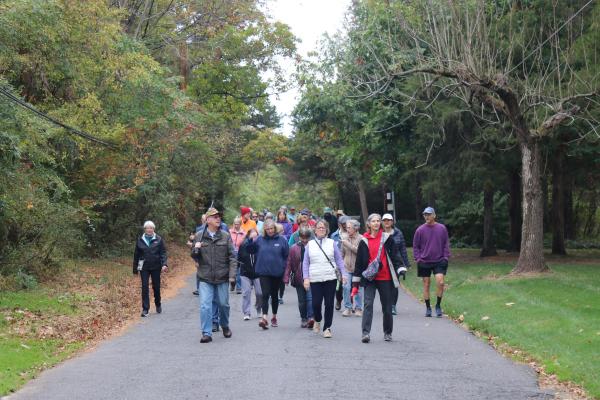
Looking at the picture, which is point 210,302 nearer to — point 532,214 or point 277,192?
point 532,214

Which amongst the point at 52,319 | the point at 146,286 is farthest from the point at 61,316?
the point at 146,286

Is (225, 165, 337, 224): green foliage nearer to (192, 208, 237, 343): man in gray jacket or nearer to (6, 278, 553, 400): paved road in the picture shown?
(192, 208, 237, 343): man in gray jacket

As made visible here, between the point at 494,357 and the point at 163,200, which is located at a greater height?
the point at 163,200

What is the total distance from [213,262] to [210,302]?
60 centimetres

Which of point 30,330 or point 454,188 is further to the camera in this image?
point 454,188

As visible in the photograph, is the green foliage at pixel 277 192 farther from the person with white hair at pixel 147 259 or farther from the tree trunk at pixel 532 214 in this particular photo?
the person with white hair at pixel 147 259

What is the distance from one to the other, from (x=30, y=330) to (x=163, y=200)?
53.1 ft

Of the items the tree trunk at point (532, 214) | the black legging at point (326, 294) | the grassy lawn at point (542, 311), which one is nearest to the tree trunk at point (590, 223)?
the grassy lawn at point (542, 311)

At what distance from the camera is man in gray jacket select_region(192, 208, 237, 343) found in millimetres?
11930

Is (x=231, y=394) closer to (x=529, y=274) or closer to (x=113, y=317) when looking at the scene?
(x=113, y=317)

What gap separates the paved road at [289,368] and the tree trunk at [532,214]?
7807 millimetres

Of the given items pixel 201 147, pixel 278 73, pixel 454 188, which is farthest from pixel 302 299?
pixel 278 73

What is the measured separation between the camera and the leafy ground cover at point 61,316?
33.8ft

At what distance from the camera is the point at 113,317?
15.3 meters
